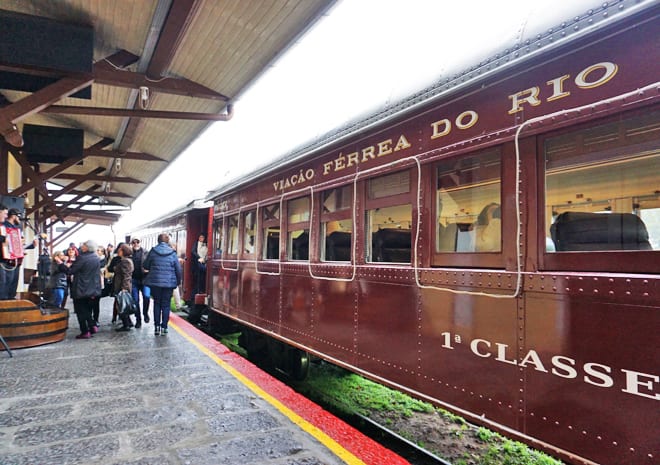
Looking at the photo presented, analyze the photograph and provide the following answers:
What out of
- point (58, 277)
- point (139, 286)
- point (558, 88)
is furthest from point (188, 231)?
point (558, 88)

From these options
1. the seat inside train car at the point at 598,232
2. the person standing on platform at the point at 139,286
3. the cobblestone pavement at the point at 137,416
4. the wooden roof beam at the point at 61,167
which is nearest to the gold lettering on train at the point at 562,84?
the seat inside train car at the point at 598,232

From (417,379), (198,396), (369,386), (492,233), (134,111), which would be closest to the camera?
(492,233)

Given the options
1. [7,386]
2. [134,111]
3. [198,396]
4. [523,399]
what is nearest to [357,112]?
[523,399]

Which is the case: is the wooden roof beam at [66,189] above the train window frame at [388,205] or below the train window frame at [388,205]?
above

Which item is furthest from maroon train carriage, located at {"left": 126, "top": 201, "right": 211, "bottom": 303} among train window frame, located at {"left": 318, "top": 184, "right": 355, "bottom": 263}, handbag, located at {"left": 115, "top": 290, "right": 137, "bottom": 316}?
train window frame, located at {"left": 318, "top": 184, "right": 355, "bottom": 263}

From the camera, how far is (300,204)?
15.7 ft

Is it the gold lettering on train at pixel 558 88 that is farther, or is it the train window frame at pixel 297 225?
the train window frame at pixel 297 225

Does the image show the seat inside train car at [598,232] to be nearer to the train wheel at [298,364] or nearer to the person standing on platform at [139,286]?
the train wheel at [298,364]

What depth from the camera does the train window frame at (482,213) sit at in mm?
2482

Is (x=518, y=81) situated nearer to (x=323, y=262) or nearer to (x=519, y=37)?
(x=519, y=37)

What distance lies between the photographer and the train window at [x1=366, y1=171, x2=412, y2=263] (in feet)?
10.7

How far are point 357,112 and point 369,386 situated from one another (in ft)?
11.7

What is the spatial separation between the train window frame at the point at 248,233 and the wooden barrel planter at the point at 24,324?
2.70 meters

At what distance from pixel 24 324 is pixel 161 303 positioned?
67.4 inches
